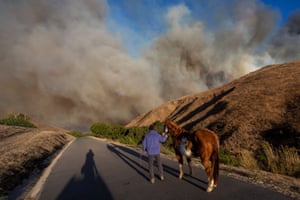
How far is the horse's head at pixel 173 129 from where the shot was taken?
29.5ft

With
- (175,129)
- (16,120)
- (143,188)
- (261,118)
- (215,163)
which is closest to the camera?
(215,163)

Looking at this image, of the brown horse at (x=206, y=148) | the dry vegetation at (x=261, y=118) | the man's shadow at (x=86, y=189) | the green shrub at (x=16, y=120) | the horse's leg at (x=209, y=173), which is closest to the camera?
the horse's leg at (x=209, y=173)

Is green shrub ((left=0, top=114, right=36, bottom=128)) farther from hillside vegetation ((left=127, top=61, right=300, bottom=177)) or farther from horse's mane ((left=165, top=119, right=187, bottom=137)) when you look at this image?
horse's mane ((left=165, top=119, right=187, bottom=137))

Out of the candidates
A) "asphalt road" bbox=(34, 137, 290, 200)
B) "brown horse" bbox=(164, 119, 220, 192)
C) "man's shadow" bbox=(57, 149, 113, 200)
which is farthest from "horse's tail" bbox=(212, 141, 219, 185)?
"man's shadow" bbox=(57, 149, 113, 200)

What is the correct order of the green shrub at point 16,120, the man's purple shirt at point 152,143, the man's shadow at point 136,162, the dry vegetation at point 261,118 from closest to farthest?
the man's purple shirt at point 152,143 → the man's shadow at point 136,162 → the dry vegetation at point 261,118 → the green shrub at point 16,120

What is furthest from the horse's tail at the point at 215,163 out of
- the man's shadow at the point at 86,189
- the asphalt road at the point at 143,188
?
the man's shadow at the point at 86,189

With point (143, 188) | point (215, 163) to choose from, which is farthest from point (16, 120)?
point (215, 163)

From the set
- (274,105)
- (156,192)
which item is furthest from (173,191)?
(274,105)

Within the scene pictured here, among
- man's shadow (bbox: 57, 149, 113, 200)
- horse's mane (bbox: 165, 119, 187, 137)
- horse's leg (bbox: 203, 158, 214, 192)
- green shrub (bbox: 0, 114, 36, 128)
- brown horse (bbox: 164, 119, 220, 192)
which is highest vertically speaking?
green shrub (bbox: 0, 114, 36, 128)

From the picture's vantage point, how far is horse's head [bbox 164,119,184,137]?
9000 millimetres

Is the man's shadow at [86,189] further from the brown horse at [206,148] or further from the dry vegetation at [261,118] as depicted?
the dry vegetation at [261,118]

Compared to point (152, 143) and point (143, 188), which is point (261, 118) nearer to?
point (152, 143)

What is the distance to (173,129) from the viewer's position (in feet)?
30.0

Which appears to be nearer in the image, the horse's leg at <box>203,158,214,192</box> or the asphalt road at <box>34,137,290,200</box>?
the asphalt road at <box>34,137,290,200</box>
